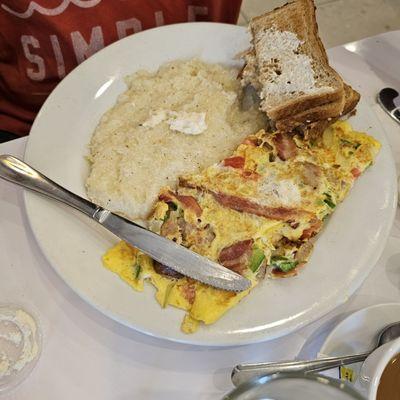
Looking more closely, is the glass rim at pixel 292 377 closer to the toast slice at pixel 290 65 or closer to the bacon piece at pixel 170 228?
the bacon piece at pixel 170 228

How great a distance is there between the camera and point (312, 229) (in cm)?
101

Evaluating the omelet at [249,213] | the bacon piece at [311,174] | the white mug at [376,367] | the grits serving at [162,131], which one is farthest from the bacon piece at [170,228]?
the white mug at [376,367]

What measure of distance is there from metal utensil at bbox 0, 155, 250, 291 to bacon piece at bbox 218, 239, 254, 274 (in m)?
0.03

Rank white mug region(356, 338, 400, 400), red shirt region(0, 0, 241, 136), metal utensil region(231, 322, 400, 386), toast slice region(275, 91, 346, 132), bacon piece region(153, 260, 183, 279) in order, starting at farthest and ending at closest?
red shirt region(0, 0, 241, 136), toast slice region(275, 91, 346, 132), bacon piece region(153, 260, 183, 279), metal utensil region(231, 322, 400, 386), white mug region(356, 338, 400, 400)

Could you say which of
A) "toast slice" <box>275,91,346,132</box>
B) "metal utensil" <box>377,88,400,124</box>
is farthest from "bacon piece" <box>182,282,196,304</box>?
"metal utensil" <box>377,88,400,124</box>

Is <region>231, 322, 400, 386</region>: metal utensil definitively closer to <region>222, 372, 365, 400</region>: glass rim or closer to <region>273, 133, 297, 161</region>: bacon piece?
<region>222, 372, 365, 400</region>: glass rim

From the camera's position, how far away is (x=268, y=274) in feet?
3.21

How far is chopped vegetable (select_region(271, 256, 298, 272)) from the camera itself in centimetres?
97

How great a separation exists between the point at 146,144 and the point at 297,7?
0.57m

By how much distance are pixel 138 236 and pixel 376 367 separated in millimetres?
497

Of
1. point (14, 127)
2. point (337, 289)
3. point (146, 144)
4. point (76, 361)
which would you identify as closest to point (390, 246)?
point (337, 289)

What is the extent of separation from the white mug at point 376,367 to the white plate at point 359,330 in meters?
0.12

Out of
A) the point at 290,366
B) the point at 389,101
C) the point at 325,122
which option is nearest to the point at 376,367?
the point at 290,366

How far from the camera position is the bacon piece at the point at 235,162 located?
1090 mm
